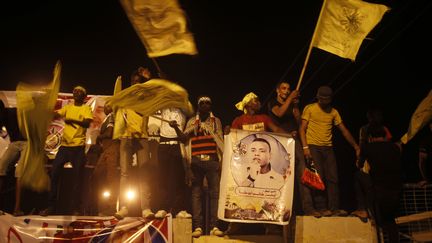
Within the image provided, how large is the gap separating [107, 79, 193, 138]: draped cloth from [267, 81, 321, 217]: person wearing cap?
1498mm

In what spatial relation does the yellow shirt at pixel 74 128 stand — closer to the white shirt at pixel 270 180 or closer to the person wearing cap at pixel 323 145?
the white shirt at pixel 270 180

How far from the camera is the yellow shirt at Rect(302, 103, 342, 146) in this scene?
25.7 ft

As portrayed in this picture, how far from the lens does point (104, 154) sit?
8602 mm

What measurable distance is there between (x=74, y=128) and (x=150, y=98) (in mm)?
1523

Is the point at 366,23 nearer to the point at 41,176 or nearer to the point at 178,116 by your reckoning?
the point at 178,116

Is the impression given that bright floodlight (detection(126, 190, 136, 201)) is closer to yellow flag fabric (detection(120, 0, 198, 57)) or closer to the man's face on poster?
the man's face on poster

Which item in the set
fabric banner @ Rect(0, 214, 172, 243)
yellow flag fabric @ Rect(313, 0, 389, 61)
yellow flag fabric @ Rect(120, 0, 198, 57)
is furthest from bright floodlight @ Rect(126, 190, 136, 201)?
yellow flag fabric @ Rect(313, 0, 389, 61)

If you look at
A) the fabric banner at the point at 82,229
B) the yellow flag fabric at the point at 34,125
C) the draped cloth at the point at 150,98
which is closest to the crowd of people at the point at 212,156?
the fabric banner at the point at 82,229

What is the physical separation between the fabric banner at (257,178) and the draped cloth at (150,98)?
1.13 metres

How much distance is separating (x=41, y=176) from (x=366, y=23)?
19.3 ft

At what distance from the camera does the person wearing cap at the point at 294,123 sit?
760 centimetres

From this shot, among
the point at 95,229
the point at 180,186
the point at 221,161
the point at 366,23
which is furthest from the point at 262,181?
the point at 366,23

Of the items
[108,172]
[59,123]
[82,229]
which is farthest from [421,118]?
[59,123]

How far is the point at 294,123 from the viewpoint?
8.05 meters
